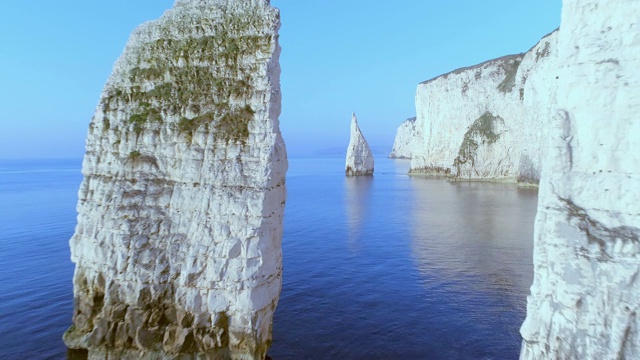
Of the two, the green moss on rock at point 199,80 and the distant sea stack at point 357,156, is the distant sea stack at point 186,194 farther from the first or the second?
the distant sea stack at point 357,156

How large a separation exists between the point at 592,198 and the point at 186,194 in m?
13.5

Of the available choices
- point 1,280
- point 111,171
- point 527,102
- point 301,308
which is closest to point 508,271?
point 301,308

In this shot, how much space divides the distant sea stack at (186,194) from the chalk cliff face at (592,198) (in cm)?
940

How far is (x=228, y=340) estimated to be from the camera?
592 inches

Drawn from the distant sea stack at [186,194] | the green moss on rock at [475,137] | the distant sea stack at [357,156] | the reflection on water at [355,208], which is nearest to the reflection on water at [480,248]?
the reflection on water at [355,208]

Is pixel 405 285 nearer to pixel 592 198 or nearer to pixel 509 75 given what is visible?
pixel 592 198

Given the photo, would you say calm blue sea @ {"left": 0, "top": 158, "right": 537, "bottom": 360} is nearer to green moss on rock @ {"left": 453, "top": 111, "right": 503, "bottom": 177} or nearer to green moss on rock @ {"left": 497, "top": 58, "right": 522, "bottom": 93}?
green moss on rock @ {"left": 453, "top": 111, "right": 503, "bottom": 177}

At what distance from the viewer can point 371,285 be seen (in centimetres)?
2603

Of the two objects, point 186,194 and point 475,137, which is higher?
point 475,137

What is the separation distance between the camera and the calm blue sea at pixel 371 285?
18.2 metres

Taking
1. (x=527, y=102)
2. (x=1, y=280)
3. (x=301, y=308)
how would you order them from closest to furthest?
(x=301, y=308) → (x=1, y=280) → (x=527, y=102)

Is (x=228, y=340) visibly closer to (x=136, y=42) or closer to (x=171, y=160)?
(x=171, y=160)

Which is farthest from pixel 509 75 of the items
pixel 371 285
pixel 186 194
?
pixel 186 194

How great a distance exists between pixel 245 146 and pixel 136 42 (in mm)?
7592
